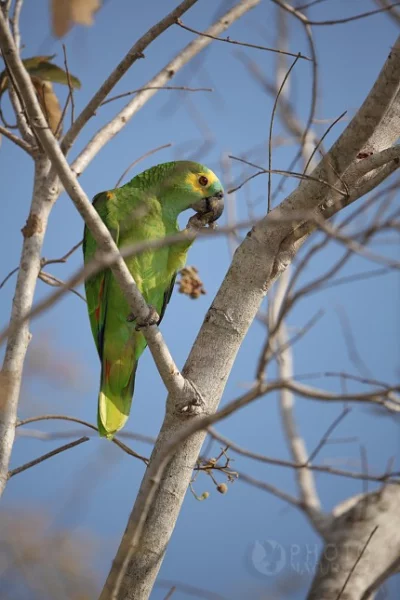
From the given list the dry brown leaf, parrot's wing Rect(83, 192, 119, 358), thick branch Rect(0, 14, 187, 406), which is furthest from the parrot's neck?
the dry brown leaf

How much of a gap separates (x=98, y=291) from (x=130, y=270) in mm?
301

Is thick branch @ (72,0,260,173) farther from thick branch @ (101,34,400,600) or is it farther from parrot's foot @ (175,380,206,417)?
parrot's foot @ (175,380,206,417)

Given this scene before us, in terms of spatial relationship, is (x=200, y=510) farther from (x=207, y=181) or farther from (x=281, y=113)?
(x=207, y=181)

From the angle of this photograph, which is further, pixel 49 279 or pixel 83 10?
pixel 49 279

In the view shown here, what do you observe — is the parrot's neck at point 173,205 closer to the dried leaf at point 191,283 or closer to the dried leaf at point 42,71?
the dried leaf at point 191,283

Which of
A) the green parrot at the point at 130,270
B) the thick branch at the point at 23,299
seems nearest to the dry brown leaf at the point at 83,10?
the thick branch at the point at 23,299

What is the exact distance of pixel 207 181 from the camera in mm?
3965

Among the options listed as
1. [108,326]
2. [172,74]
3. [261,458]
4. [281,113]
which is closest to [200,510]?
[281,113]

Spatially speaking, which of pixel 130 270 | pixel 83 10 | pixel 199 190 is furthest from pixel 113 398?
pixel 83 10

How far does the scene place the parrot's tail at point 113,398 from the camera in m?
3.37

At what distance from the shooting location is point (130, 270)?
11.3ft

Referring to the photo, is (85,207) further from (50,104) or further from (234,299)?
(50,104)

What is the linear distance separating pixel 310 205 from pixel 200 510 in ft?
38.5

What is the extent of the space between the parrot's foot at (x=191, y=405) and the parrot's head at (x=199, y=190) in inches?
67.2
